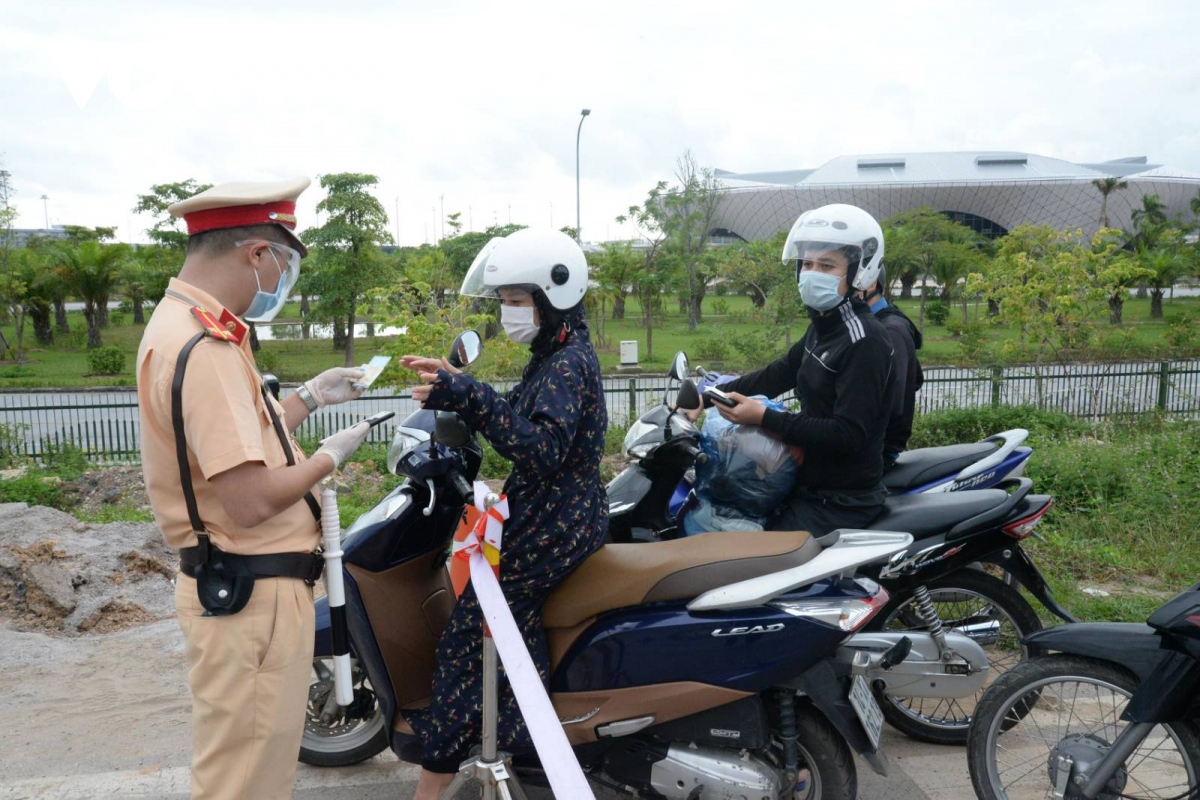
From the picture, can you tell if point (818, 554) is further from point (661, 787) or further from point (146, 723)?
point (146, 723)

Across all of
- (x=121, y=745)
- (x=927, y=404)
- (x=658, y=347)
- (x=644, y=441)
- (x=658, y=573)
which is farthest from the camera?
(x=658, y=347)

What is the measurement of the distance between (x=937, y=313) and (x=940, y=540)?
125ft

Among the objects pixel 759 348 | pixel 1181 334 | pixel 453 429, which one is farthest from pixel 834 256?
pixel 1181 334

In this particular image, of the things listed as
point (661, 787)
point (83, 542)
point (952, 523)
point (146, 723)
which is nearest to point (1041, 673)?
point (952, 523)

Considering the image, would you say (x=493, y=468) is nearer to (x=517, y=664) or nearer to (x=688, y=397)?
(x=688, y=397)

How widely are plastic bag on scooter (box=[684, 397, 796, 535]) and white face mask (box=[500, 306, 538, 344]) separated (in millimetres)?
1005

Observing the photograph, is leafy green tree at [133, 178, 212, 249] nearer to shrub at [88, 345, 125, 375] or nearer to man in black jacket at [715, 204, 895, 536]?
shrub at [88, 345, 125, 375]

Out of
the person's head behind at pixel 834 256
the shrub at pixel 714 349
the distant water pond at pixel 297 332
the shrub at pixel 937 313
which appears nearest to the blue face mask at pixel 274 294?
the person's head behind at pixel 834 256

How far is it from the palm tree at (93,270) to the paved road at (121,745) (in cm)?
3091

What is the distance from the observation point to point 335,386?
112 inches

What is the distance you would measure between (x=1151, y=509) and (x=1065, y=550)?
3.06 feet

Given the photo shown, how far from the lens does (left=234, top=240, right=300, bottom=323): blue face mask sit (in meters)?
2.39

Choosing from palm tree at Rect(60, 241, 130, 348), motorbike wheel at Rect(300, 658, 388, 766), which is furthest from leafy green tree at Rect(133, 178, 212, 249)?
motorbike wheel at Rect(300, 658, 388, 766)

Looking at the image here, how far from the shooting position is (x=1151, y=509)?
20.2 ft
